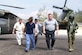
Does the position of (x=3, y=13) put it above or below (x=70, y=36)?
above

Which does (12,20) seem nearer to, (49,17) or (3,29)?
(3,29)

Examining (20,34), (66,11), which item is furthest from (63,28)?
Result: (20,34)

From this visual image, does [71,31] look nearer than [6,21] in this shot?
Yes

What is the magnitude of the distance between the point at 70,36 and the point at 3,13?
1111cm

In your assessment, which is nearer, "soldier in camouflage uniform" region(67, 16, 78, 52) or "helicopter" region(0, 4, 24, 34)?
"soldier in camouflage uniform" region(67, 16, 78, 52)

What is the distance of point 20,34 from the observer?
17.8m

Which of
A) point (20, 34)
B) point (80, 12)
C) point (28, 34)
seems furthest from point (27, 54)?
point (80, 12)

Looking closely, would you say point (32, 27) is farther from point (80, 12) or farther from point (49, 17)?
point (80, 12)

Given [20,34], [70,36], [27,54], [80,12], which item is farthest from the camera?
[80,12]

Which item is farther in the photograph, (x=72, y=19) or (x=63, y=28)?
(x=63, y=28)

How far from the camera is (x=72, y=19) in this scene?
1405 cm

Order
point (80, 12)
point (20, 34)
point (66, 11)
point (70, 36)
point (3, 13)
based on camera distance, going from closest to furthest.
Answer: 1. point (70, 36)
2. point (20, 34)
3. point (3, 13)
4. point (66, 11)
5. point (80, 12)

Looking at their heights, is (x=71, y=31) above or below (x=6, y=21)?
below

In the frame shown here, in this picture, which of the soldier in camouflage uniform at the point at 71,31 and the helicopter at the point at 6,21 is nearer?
the soldier in camouflage uniform at the point at 71,31
